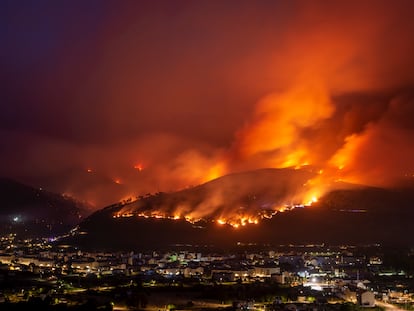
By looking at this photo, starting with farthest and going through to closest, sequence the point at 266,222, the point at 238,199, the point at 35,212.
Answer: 1. the point at 35,212
2. the point at 238,199
3. the point at 266,222

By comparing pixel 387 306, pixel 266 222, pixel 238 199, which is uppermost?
pixel 238 199

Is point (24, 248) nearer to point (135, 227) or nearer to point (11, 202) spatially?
point (135, 227)

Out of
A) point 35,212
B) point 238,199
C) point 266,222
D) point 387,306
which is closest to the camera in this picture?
point 387,306

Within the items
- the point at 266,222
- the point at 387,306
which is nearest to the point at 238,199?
the point at 266,222

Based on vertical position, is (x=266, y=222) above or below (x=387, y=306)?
above

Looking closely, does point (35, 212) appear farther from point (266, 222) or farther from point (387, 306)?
point (387, 306)

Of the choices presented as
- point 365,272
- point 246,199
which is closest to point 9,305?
point 365,272

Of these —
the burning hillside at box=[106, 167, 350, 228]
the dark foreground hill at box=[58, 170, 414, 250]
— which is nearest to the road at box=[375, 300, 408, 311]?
the dark foreground hill at box=[58, 170, 414, 250]

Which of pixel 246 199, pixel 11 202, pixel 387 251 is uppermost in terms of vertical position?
pixel 11 202
